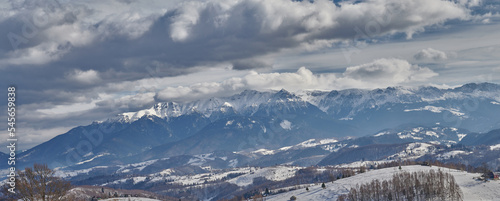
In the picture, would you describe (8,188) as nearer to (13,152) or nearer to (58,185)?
(58,185)

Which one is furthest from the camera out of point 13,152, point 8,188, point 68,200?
point 13,152

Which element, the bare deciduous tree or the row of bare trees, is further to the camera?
the bare deciduous tree

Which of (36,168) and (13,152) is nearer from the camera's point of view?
(36,168)

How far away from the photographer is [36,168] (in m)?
98.6

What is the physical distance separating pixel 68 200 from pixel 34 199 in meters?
6.83

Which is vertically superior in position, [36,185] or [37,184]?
[37,184]

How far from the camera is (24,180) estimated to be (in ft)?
321

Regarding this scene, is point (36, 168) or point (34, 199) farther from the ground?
point (36, 168)

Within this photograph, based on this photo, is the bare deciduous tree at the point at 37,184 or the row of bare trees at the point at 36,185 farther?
the bare deciduous tree at the point at 37,184

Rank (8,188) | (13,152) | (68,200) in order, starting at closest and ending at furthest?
1. (8,188)
2. (68,200)
3. (13,152)

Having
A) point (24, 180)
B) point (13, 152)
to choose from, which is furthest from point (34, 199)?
point (13, 152)

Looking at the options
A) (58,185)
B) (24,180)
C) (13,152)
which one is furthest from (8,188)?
(13,152)

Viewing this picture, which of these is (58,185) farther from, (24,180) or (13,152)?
(13,152)

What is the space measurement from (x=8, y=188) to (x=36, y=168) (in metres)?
6.57
